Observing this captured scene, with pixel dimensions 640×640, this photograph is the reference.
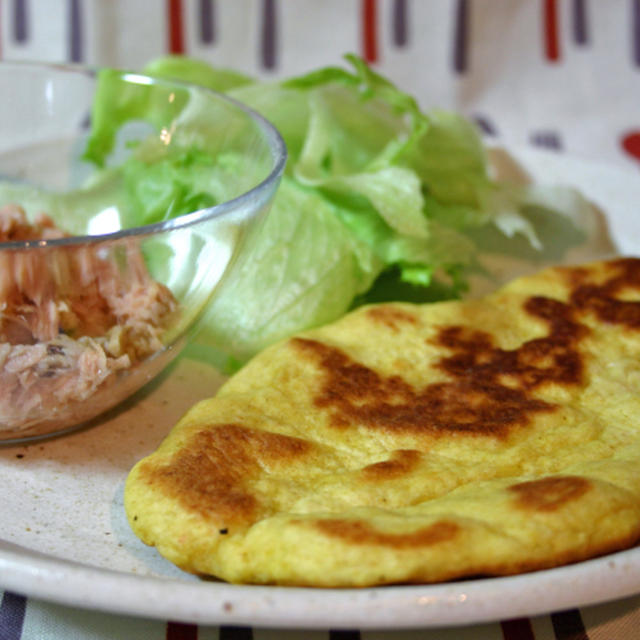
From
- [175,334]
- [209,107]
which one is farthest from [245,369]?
[209,107]

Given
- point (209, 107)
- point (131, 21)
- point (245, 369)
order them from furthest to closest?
point (131, 21) < point (209, 107) < point (245, 369)

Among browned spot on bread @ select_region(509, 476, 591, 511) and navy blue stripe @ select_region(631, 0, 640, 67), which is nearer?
browned spot on bread @ select_region(509, 476, 591, 511)

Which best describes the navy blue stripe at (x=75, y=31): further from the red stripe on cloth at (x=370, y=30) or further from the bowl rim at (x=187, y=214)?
the bowl rim at (x=187, y=214)

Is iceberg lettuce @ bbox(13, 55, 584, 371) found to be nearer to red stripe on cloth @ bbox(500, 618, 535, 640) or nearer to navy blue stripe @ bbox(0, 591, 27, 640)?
navy blue stripe @ bbox(0, 591, 27, 640)

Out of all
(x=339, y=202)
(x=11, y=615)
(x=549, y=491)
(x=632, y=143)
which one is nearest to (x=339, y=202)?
(x=339, y=202)

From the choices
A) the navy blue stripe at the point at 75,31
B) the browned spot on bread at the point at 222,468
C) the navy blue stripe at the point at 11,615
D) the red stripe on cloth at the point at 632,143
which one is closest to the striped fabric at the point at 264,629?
the navy blue stripe at the point at 11,615

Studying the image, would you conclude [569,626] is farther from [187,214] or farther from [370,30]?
[370,30]

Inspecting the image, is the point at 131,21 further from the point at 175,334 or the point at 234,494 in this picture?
the point at 234,494

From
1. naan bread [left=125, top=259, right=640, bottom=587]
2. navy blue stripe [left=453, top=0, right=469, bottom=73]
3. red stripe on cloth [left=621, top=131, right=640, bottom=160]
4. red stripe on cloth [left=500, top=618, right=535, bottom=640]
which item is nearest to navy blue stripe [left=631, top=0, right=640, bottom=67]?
red stripe on cloth [left=621, top=131, right=640, bottom=160]
